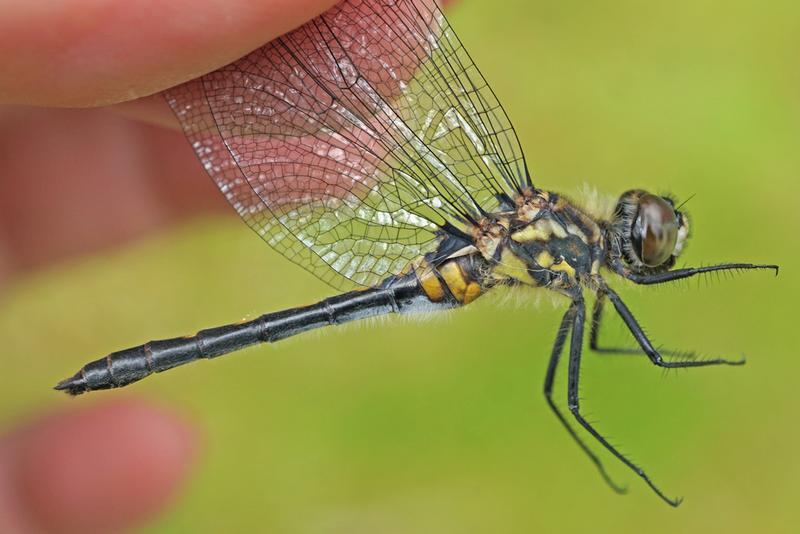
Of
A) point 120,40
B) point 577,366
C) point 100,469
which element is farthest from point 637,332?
point 100,469

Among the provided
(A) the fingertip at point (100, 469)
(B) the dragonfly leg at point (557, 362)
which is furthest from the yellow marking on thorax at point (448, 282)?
→ (A) the fingertip at point (100, 469)

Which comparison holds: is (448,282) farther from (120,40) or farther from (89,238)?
(89,238)

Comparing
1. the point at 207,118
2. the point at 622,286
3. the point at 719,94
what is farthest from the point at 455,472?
the point at 719,94

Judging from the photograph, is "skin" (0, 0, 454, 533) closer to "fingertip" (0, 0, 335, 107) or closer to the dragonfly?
the dragonfly

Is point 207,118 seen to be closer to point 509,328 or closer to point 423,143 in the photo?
point 423,143

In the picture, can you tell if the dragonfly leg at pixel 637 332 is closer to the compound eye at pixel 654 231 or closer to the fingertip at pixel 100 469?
the compound eye at pixel 654 231

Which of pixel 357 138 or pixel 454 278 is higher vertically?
pixel 357 138

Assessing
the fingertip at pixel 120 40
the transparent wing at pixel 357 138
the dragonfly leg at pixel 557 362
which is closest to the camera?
the fingertip at pixel 120 40
